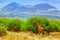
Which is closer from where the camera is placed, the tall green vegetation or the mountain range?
the tall green vegetation

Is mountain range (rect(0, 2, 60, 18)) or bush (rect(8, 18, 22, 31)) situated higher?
mountain range (rect(0, 2, 60, 18))

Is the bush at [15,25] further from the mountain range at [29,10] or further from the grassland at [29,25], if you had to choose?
the mountain range at [29,10]

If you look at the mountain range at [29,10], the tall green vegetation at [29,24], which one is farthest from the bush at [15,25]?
the mountain range at [29,10]

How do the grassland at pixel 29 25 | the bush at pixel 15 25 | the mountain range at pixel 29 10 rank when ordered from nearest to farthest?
the grassland at pixel 29 25 → the bush at pixel 15 25 → the mountain range at pixel 29 10

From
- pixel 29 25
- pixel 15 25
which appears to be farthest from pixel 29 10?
pixel 29 25

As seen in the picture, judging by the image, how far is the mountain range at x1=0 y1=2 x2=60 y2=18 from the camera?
13789 millimetres

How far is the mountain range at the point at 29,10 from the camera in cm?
1379

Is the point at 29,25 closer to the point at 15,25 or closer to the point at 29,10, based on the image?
the point at 15,25

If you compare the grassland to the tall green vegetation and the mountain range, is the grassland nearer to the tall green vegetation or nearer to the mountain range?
the tall green vegetation

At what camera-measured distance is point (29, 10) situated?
47.0 ft

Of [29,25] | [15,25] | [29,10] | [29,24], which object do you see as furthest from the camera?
[29,10]

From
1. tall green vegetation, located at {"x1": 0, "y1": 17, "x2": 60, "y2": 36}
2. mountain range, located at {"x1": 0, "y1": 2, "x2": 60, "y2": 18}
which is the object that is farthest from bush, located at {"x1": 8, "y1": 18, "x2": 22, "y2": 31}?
mountain range, located at {"x1": 0, "y1": 2, "x2": 60, "y2": 18}

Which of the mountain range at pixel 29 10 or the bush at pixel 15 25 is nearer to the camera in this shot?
the bush at pixel 15 25

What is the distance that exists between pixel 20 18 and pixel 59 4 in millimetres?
2746
